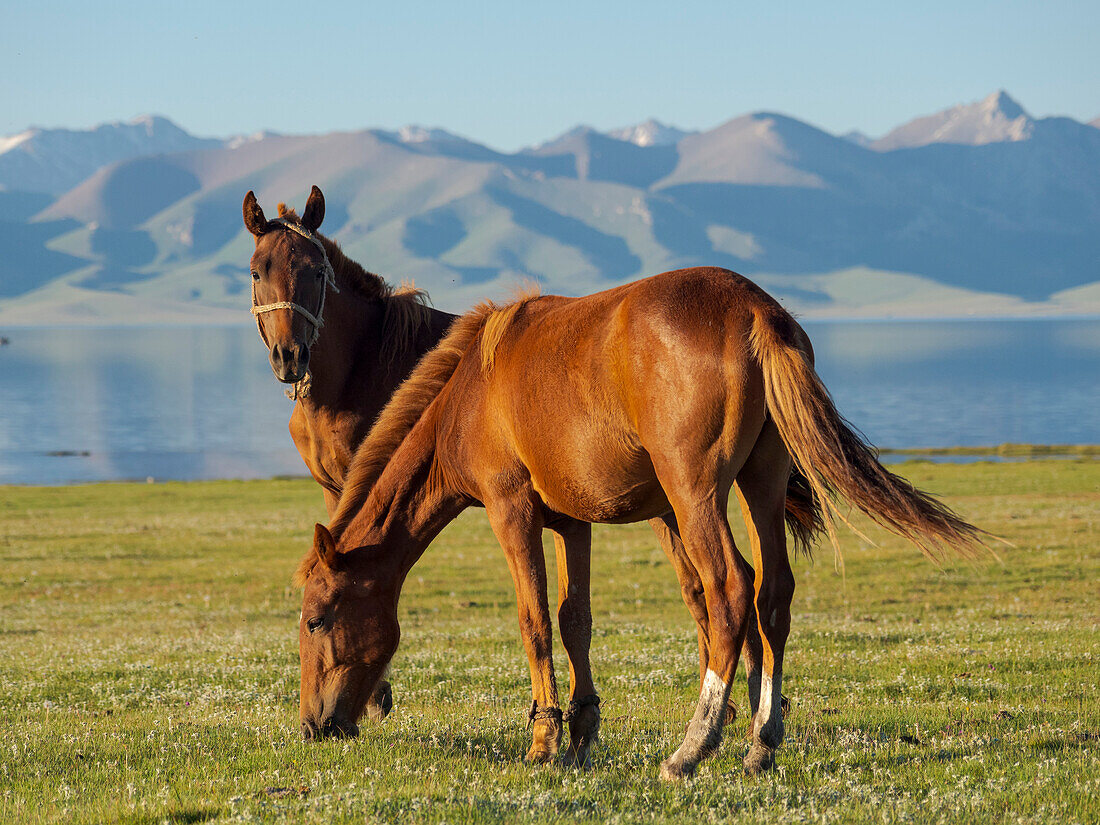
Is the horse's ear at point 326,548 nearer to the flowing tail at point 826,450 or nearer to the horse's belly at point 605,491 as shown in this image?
the horse's belly at point 605,491

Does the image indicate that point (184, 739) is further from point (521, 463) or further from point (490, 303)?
point (490, 303)

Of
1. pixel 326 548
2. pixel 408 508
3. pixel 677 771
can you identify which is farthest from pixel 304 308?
pixel 677 771

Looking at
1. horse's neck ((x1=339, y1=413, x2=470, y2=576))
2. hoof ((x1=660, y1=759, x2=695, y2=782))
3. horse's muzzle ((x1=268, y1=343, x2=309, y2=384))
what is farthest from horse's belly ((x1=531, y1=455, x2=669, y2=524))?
horse's muzzle ((x1=268, y1=343, x2=309, y2=384))

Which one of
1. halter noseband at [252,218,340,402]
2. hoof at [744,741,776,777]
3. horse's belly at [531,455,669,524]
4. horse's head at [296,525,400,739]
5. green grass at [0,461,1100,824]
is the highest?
halter noseband at [252,218,340,402]

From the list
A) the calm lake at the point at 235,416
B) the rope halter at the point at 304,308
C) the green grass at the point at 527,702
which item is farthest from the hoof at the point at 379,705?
the calm lake at the point at 235,416

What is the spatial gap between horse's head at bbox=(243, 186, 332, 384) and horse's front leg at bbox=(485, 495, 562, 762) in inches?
93.4

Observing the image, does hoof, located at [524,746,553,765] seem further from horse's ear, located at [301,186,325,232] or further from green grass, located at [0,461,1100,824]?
horse's ear, located at [301,186,325,232]

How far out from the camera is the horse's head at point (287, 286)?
8.42m

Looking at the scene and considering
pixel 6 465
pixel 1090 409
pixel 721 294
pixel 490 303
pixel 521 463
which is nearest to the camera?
pixel 721 294

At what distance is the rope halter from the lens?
8492 mm

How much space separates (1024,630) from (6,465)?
258 ft

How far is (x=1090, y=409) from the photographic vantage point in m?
121

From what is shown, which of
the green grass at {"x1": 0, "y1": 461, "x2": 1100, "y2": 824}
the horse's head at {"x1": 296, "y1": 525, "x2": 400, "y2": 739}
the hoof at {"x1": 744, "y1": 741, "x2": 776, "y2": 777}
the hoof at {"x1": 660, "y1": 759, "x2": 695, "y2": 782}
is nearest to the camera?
the green grass at {"x1": 0, "y1": 461, "x2": 1100, "y2": 824}

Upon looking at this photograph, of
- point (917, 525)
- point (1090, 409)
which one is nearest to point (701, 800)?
point (917, 525)
